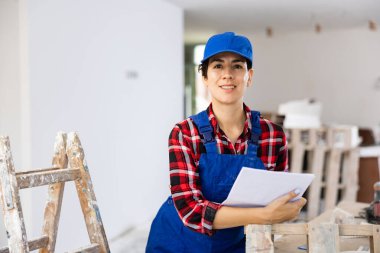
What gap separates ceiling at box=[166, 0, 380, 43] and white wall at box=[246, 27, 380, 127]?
40 cm

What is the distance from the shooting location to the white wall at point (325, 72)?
328 inches

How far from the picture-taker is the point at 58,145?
5.74 ft

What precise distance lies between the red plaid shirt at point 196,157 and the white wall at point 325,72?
703 centimetres

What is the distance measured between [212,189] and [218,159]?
101 millimetres

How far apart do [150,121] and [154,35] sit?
94 cm

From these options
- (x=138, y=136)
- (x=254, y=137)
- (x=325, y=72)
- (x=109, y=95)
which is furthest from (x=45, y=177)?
(x=325, y=72)

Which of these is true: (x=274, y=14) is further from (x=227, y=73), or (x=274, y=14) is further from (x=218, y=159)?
(x=218, y=159)

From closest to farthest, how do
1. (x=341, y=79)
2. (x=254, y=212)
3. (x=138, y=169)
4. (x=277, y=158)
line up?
(x=254, y=212) < (x=277, y=158) < (x=138, y=169) < (x=341, y=79)

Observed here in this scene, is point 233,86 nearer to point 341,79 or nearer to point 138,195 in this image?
point 138,195

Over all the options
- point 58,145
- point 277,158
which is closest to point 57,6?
point 58,145

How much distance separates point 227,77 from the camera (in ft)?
5.42

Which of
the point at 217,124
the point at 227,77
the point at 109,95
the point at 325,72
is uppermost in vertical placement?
the point at 325,72

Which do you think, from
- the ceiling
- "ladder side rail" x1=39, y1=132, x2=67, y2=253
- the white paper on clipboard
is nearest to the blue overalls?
the white paper on clipboard

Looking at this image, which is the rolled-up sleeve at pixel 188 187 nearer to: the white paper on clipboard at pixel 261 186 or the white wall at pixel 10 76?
the white paper on clipboard at pixel 261 186
